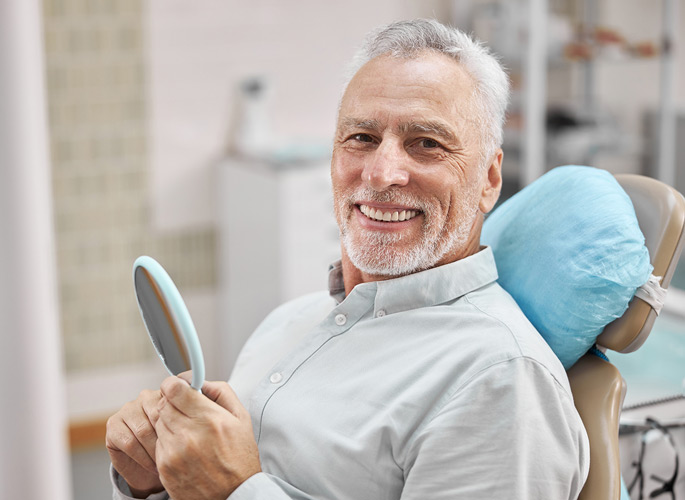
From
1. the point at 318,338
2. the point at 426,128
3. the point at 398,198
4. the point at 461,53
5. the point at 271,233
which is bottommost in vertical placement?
the point at 271,233

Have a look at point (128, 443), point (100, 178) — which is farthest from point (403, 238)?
point (100, 178)

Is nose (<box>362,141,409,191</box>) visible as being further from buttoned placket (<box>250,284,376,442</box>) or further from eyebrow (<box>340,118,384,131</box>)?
buttoned placket (<box>250,284,376,442</box>)

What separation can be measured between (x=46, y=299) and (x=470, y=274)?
89cm

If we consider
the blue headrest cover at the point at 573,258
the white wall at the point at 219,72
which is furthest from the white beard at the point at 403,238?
the white wall at the point at 219,72

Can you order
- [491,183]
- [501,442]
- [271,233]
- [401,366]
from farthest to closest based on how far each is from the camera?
[271,233]
[491,183]
[401,366]
[501,442]

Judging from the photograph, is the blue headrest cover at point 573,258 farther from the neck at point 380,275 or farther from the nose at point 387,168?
the nose at point 387,168

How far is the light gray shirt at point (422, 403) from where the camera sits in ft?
3.33

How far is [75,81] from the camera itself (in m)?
3.18

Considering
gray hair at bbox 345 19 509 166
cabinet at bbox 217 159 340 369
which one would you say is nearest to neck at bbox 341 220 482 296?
gray hair at bbox 345 19 509 166

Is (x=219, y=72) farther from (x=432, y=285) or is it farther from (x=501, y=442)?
(x=501, y=442)

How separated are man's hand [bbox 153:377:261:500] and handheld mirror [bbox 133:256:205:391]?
1.2 inches

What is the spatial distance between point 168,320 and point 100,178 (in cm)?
240

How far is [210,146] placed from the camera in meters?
3.49

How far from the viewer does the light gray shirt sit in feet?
3.33
